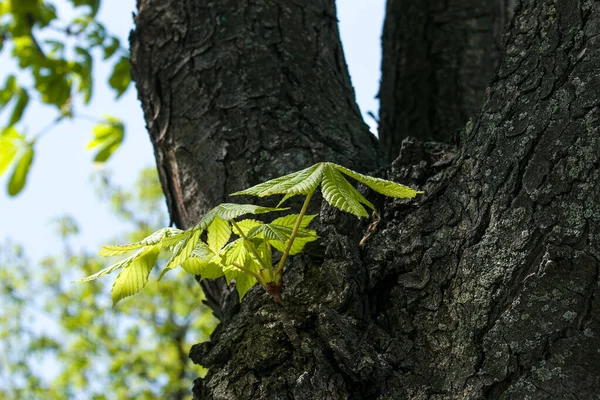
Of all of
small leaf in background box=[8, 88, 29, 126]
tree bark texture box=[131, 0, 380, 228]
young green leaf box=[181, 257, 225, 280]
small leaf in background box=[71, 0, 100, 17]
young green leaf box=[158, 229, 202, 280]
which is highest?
small leaf in background box=[71, 0, 100, 17]

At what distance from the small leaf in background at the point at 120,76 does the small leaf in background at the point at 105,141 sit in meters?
0.33

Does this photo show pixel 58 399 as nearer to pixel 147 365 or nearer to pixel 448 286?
pixel 147 365

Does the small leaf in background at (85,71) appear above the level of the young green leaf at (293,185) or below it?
above

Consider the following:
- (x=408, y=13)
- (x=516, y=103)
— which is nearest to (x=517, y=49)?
(x=516, y=103)

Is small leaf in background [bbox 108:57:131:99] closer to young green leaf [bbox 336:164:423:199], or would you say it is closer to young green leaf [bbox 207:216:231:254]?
young green leaf [bbox 207:216:231:254]

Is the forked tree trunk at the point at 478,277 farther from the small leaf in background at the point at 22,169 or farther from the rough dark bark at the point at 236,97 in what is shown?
the small leaf in background at the point at 22,169

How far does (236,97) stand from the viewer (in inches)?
68.9

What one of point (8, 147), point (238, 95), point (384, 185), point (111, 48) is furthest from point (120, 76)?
point (384, 185)

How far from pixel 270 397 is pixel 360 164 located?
704mm

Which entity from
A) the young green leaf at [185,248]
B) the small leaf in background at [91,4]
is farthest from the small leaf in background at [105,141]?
the young green leaf at [185,248]

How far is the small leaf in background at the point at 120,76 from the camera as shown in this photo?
2.95 meters

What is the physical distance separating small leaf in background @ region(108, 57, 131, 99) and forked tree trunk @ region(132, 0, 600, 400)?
184cm

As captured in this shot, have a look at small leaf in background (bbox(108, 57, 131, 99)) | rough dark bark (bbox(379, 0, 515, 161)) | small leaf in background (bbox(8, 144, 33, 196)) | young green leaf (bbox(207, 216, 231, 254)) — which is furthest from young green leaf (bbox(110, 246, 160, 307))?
small leaf in background (bbox(108, 57, 131, 99))

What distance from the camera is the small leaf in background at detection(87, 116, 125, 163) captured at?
2672 millimetres
